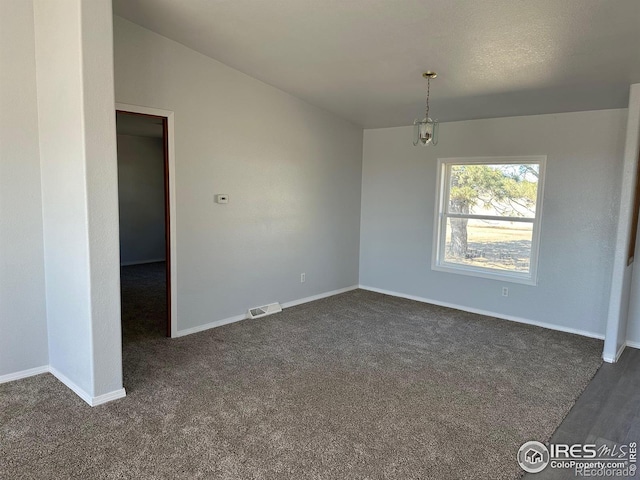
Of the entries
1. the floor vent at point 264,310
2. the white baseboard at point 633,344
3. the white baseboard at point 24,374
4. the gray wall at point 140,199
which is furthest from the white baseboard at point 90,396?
the gray wall at point 140,199

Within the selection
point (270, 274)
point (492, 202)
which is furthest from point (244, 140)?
point (492, 202)

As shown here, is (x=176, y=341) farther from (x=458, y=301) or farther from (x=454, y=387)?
(x=458, y=301)

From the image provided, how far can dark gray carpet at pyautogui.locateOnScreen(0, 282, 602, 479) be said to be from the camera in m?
2.24

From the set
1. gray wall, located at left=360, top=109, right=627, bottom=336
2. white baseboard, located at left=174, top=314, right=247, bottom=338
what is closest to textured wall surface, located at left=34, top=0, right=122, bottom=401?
white baseboard, located at left=174, top=314, right=247, bottom=338

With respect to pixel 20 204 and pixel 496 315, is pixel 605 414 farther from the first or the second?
pixel 20 204

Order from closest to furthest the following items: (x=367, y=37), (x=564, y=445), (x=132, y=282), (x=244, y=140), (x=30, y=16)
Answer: (x=564, y=445) → (x=30, y=16) → (x=367, y=37) → (x=244, y=140) → (x=132, y=282)

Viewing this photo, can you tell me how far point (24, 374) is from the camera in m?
3.18

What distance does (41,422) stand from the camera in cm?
257

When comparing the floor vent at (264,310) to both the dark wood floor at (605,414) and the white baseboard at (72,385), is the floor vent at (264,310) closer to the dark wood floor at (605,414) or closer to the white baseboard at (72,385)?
the white baseboard at (72,385)

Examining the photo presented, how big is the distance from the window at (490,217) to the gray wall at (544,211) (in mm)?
96

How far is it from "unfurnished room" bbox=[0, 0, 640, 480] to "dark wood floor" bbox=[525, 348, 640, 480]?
0.07 ft

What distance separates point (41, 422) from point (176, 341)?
144 centimetres

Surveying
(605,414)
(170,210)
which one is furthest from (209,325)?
(605,414)

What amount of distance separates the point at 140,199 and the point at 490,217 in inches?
245
